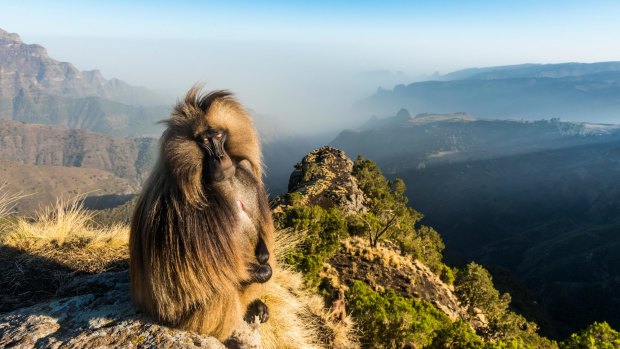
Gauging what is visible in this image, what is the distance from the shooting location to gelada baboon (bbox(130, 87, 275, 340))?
12.5ft

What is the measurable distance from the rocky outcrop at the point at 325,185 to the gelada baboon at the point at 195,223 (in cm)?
1269

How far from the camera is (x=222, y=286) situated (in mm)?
4043

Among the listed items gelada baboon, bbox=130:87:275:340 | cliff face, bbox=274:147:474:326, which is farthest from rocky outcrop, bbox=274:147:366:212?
gelada baboon, bbox=130:87:275:340

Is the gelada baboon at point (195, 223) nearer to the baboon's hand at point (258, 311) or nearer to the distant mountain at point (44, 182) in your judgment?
the baboon's hand at point (258, 311)

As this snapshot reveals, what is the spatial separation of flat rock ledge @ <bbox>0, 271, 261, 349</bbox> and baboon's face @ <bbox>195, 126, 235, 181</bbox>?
5.74 feet

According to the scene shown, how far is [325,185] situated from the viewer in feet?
79.4

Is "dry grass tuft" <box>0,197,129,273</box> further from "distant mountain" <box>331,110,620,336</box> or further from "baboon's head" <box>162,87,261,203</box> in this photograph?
"distant mountain" <box>331,110,620,336</box>

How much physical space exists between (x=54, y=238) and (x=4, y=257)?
1058 mm

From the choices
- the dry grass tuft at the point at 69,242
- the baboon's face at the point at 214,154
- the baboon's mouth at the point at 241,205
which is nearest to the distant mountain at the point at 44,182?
the dry grass tuft at the point at 69,242

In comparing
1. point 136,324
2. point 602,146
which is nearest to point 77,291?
point 136,324

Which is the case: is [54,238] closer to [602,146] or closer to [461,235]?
[461,235]

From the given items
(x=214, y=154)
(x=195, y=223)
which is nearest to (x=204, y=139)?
(x=214, y=154)

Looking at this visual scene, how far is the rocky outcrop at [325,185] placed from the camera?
21375mm

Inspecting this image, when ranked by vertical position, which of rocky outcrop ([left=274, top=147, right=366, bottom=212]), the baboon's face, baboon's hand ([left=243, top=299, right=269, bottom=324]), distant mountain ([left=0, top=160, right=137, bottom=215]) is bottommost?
distant mountain ([left=0, top=160, right=137, bottom=215])
